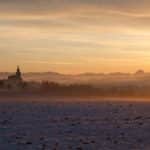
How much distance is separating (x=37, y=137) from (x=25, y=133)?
2.03 meters

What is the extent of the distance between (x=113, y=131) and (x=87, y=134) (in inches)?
79.9

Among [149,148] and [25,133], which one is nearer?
[149,148]

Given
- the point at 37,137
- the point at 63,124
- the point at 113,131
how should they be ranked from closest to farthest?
the point at 37,137
the point at 113,131
the point at 63,124

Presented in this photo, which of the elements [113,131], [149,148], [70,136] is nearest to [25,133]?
[70,136]

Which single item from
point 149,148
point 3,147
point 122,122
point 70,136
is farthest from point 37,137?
point 122,122

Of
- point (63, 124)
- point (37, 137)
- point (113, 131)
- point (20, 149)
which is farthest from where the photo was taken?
point (63, 124)

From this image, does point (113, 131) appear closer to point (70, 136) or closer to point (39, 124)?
point (70, 136)

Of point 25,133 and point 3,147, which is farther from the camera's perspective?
point 25,133

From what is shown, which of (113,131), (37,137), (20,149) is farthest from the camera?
(113,131)

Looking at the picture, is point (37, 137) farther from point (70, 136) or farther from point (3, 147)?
point (3, 147)

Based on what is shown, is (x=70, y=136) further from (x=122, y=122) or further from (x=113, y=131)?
(x=122, y=122)

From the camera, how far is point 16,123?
37406 millimetres

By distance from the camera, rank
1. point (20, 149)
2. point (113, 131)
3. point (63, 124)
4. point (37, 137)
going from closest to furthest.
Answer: point (20, 149), point (37, 137), point (113, 131), point (63, 124)

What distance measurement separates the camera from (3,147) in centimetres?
2588
